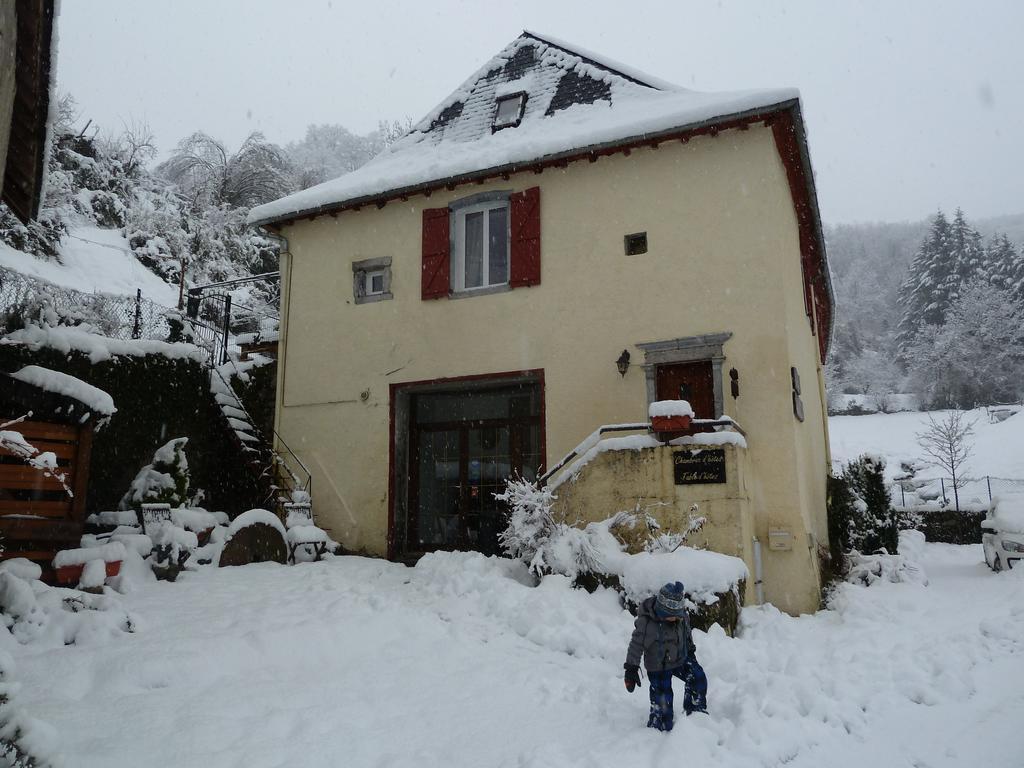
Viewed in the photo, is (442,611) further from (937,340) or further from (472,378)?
(937,340)

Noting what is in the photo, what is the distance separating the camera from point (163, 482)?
974 cm

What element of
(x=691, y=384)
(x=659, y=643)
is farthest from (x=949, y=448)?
(x=659, y=643)

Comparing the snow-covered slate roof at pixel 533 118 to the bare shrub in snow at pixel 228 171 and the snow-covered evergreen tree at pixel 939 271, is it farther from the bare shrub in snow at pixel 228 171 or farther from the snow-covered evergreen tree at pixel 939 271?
the snow-covered evergreen tree at pixel 939 271

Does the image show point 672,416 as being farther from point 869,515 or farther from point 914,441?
point 914,441

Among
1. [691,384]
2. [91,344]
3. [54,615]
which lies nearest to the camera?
[54,615]

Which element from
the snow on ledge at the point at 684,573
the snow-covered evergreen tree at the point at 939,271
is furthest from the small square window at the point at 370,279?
the snow-covered evergreen tree at the point at 939,271

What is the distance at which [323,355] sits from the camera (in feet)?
42.4

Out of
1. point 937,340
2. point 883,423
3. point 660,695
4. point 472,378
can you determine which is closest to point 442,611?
point 660,695

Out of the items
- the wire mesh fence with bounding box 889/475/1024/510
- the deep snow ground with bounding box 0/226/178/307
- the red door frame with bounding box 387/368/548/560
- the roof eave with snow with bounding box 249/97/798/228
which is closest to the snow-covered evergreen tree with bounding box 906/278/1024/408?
the wire mesh fence with bounding box 889/475/1024/510

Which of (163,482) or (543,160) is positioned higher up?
(543,160)

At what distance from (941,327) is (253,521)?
49326 millimetres

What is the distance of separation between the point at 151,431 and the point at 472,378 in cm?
506

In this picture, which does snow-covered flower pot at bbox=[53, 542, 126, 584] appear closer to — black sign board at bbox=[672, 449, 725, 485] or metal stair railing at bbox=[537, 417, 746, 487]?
metal stair railing at bbox=[537, 417, 746, 487]

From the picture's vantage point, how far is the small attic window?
503 inches
